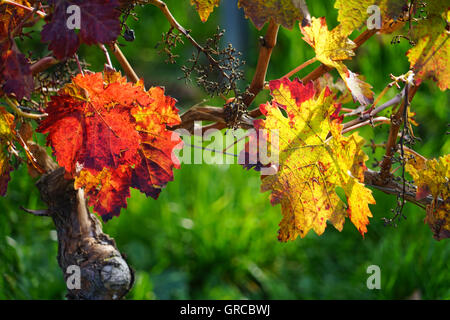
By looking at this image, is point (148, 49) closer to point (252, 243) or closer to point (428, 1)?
point (252, 243)

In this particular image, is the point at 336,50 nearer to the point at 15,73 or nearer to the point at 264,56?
the point at 264,56

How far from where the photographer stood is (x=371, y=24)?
499mm

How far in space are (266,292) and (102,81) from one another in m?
1.30

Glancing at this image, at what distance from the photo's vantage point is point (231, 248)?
1682 millimetres

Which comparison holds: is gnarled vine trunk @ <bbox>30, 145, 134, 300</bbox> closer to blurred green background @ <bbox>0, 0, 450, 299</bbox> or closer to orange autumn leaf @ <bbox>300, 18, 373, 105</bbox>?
orange autumn leaf @ <bbox>300, 18, 373, 105</bbox>

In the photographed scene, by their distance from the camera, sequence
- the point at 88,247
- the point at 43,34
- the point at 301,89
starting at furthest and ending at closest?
the point at 88,247 → the point at 301,89 → the point at 43,34

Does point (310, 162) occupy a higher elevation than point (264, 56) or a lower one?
lower

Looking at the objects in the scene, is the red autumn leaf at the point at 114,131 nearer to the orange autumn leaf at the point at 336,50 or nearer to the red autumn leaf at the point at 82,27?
the red autumn leaf at the point at 82,27

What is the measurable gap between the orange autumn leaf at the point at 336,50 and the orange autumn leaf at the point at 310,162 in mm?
38

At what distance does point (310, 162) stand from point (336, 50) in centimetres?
14

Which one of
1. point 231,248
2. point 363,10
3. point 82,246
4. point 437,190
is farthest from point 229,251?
point 363,10

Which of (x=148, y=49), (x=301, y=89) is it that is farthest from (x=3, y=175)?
(x=148, y=49)

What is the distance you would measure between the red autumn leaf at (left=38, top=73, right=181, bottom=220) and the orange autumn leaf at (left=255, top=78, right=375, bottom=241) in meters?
0.12
